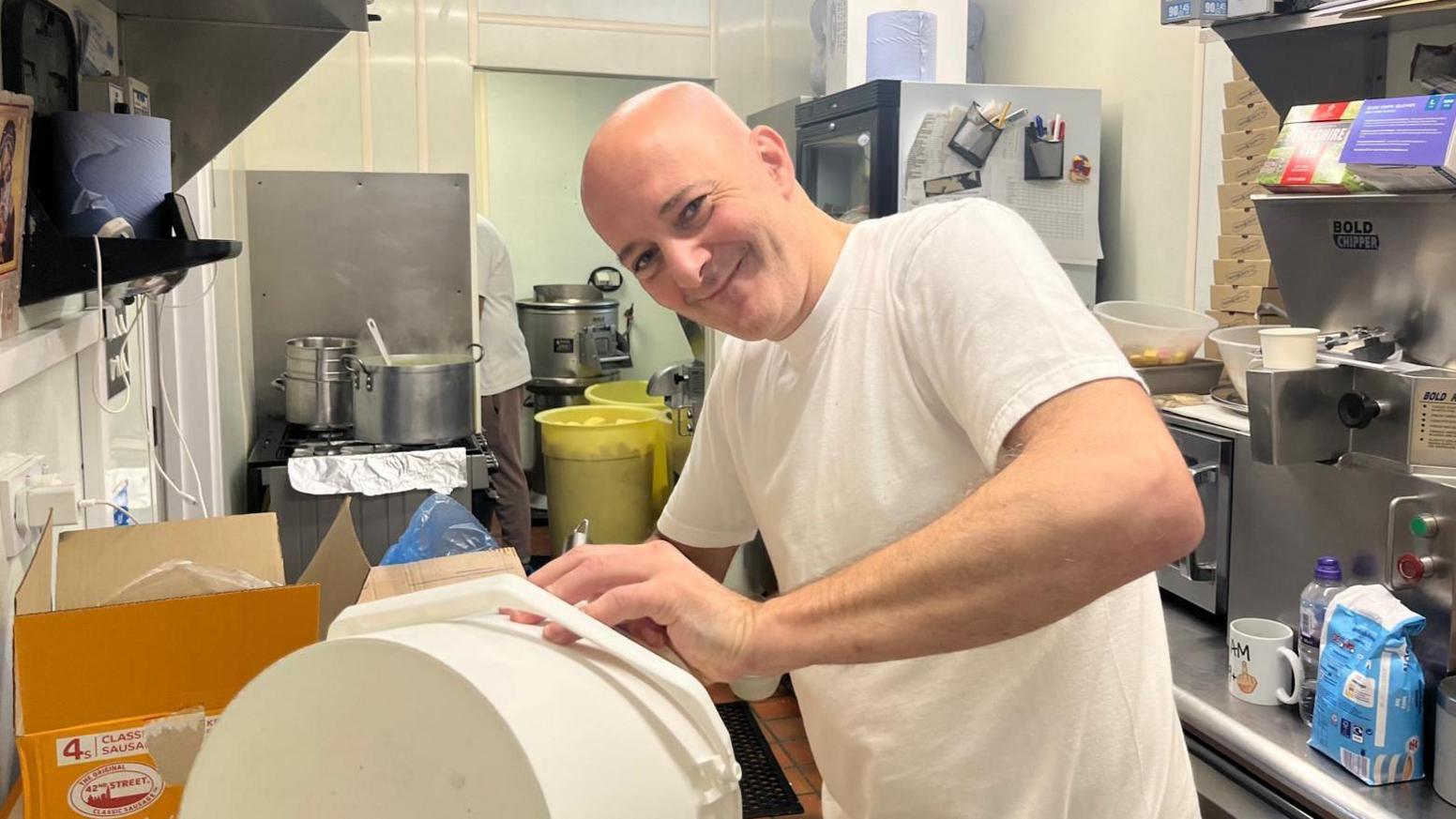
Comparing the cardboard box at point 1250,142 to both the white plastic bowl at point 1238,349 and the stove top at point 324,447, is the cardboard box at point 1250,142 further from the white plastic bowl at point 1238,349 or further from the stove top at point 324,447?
the stove top at point 324,447

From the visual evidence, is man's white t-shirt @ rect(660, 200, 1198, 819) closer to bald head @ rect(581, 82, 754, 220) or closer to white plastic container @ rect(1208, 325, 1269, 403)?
bald head @ rect(581, 82, 754, 220)

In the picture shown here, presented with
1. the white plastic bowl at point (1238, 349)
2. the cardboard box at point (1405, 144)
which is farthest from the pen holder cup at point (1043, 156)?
the cardboard box at point (1405, 144)

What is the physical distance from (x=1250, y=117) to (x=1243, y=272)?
34 centimetres

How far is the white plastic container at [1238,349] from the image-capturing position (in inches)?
81.2

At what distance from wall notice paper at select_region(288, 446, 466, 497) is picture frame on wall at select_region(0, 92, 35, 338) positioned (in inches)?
74.7

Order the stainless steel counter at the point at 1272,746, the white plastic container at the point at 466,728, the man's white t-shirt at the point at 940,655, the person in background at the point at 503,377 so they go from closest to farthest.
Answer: the white plastic container at the point at 466,728 → the man's white t-shirt at the point at 940,655 → the stainless steel counter at the point at 1272,746 → the person in background at the point at 503,377

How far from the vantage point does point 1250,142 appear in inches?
99.0

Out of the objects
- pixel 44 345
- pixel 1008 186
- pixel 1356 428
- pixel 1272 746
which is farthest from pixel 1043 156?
pixel 44 345

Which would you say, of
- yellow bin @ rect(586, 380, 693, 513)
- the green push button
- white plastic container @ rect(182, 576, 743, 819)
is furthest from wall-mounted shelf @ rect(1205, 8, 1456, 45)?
yellow bin @ rect(586, 380, 693, 513)

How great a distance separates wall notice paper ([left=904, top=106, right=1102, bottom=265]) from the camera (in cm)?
299

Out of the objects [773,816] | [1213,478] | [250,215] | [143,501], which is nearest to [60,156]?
[143,501]

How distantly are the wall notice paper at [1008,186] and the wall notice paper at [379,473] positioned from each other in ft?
4.73

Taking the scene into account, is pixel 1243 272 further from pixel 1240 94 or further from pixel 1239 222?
pixel 1240 94

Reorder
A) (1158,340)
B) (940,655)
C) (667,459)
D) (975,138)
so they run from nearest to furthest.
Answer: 1. (940,655)
2. (1158,340)
3. (975,138)
4. (667,459)
